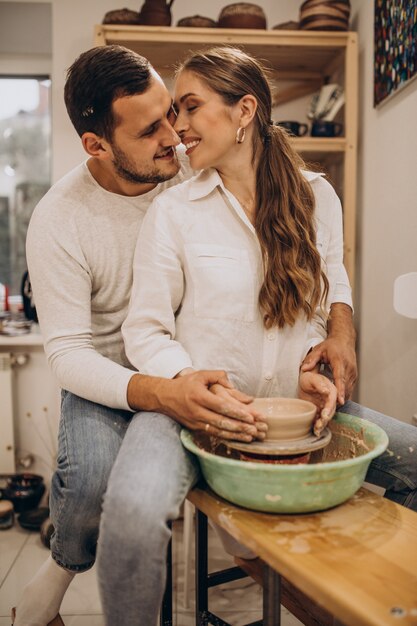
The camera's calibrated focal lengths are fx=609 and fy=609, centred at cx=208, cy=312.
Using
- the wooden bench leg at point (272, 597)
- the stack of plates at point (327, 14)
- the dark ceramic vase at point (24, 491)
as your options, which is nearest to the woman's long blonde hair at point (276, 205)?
Result: the wooden bench leg at point (272, 597)

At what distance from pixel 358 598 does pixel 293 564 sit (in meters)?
0.10

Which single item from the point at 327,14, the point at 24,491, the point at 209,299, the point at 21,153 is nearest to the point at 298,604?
the point at 209,299

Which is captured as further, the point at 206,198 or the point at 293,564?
the point at 206,198

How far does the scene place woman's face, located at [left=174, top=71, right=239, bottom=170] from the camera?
1325mm

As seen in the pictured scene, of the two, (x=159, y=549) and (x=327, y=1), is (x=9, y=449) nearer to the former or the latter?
(x=159, y=549)

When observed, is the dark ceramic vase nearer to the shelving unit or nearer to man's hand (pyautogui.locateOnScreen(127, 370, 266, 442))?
the shelving unit

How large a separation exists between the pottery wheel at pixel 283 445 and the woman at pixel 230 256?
0.16 m

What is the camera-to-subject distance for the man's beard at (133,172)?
58.1 inches

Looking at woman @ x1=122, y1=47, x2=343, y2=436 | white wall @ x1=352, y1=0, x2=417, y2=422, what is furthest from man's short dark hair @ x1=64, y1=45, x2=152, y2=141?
white wall @ x1=352, y1=0, x2=417, y2=422

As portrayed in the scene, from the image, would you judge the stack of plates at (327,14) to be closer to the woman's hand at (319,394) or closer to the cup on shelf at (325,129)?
the cup on shelf at (325,129)

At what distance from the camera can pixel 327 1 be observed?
2.34 m

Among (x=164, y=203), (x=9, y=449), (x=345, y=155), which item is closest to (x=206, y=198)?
(x=164, y=203)

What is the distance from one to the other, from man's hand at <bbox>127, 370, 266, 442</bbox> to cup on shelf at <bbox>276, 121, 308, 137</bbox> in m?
1.56

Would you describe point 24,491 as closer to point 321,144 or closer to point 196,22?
point 321,144
